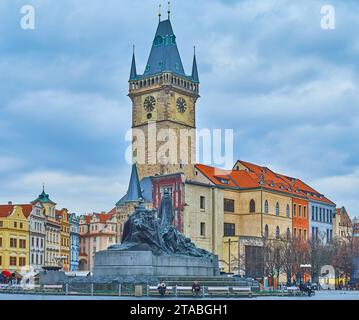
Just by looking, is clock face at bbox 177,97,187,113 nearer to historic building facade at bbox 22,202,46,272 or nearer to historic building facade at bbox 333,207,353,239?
historic building facade at bbox 22,202,46,272

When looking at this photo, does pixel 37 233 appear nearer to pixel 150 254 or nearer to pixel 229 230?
pixel 229 230

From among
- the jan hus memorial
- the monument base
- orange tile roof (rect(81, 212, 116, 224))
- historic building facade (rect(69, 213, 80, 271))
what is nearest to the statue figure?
the jan hus memorial

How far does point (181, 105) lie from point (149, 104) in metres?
5.02

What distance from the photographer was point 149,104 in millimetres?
119250

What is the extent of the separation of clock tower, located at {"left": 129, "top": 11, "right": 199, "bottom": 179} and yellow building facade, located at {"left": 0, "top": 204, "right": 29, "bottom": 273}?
19.3 m

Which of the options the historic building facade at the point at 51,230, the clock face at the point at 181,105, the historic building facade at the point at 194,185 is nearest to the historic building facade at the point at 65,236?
the historic building facade at the point at 51,230

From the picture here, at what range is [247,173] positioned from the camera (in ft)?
375

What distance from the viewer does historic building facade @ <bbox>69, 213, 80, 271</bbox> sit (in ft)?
444

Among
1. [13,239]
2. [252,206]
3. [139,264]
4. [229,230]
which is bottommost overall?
[139,264]

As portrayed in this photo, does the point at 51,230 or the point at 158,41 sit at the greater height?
the point at 158,41

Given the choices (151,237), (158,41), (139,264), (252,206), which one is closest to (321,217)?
(252,206)

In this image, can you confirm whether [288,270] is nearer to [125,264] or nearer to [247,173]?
[247,173]

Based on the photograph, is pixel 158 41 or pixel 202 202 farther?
pixel 158 41

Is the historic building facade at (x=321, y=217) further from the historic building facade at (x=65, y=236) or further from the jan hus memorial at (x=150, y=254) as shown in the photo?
the jan hus memorial at (x=150, y=254)
